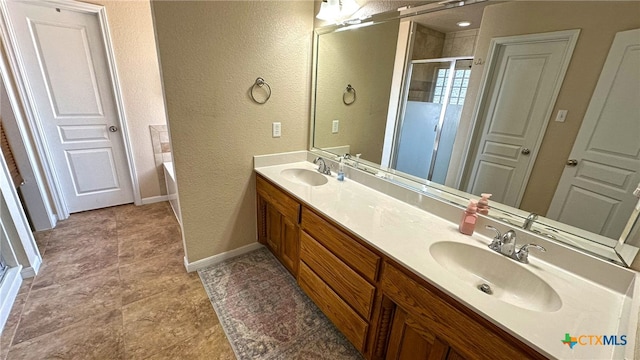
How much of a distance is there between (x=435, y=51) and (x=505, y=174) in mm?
739

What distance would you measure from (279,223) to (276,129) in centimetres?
77

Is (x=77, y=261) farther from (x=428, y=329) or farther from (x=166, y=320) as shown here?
(x=428, y=329)

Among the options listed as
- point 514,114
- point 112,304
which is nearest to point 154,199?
point 112,304

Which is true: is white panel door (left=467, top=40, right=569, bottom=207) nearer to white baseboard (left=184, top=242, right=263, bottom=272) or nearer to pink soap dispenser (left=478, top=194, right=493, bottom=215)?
pink soap dispenser (left=478, top=194, right=493, bottom=215)

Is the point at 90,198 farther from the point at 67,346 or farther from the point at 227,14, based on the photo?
the point at 227,14

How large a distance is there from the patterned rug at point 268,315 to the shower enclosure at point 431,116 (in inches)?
45.1

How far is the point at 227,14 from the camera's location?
1672 mm

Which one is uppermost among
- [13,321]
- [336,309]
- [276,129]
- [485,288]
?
[276,129]

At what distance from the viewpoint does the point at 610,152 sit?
0.92 metres

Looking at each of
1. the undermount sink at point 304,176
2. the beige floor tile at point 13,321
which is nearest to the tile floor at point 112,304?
the beige floor tile at point 13,321

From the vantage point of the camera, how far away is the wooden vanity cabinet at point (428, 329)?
784 millimetres

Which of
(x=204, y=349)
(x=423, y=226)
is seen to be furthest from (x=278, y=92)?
(x=204, y=349)

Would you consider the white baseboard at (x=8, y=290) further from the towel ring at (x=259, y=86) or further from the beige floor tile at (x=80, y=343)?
the towel ring at (x=259, y=86)

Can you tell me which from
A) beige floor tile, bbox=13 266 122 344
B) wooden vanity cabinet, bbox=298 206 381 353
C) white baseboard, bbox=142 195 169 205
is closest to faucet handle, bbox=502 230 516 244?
wooden vanity cabinet, bbox=298 206 381 353
